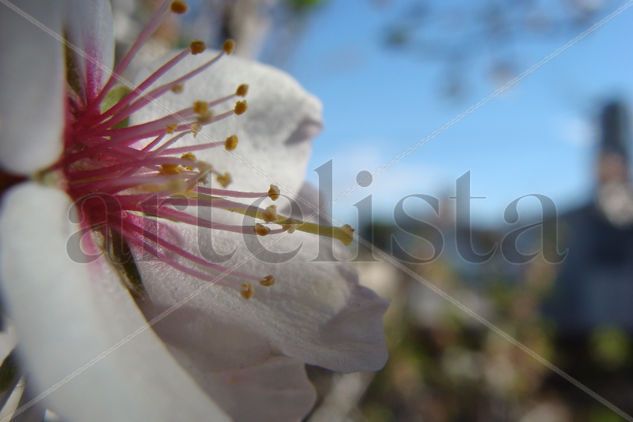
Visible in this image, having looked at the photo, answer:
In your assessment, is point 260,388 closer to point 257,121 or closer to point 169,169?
point 169,169

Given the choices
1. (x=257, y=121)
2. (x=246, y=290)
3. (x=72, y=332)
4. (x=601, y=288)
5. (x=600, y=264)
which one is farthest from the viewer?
(x=600, y=264)

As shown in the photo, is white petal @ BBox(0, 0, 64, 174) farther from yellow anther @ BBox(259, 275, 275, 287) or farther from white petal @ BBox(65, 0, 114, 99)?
yellow anther @ BBox(259, 275, 275, 287)

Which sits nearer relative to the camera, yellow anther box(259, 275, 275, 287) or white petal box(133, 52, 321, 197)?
yellow anther box(259, 275, 275, 287)

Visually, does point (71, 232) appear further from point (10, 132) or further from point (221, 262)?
point (221, 262)

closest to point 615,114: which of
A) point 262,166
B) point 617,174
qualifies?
point 617,174

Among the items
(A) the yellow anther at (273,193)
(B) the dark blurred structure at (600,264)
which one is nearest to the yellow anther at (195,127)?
(A) the yellow anther at (273,193)

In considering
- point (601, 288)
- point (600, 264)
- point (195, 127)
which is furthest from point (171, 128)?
point (600, 264)

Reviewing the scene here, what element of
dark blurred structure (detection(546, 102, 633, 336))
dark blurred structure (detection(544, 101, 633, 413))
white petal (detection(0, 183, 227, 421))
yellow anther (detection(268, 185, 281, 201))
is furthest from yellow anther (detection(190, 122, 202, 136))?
dark blurred structure (detection(546, 102, 633, 336))
